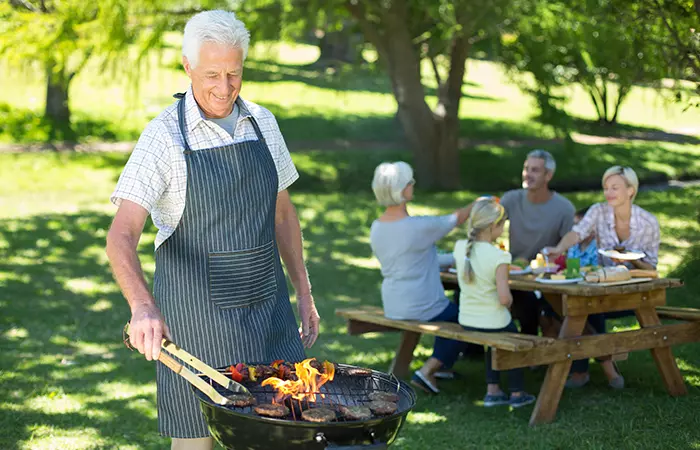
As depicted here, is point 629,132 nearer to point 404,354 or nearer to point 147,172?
point 404,354

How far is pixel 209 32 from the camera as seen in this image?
3.30 m

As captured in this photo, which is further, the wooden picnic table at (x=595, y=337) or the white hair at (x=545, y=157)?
the white hair at (x=545, y=157)

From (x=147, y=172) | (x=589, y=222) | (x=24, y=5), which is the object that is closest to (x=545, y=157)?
(x=589, y=222)

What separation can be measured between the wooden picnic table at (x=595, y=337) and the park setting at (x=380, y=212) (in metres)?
0.02

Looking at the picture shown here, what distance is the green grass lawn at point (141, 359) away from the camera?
→ 5867 mm

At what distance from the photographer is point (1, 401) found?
646 centimetres

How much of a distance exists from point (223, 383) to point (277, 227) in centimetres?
100

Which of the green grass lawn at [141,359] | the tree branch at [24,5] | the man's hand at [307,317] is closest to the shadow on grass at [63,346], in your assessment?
the green grass lawn at [141,359]

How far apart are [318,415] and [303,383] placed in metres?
0.31

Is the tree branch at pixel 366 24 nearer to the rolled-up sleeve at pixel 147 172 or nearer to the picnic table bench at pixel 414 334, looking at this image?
the picnic table bench at pixel 414 334

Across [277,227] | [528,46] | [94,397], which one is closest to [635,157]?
[528,46]

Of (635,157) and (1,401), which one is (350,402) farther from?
(635,157)

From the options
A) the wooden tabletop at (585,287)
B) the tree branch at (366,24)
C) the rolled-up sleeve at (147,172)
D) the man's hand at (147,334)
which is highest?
the tree branch at (366,24)

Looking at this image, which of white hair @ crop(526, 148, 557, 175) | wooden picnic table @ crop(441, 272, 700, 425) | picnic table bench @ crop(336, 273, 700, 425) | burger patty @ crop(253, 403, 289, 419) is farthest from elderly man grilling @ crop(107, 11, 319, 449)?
white hair @ crop(526, 148, 557, 175)
